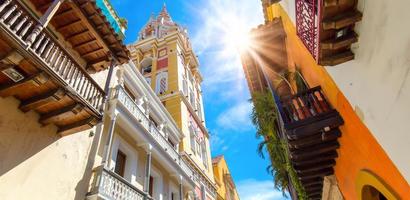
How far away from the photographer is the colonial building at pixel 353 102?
283cm

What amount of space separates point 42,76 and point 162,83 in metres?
17.1

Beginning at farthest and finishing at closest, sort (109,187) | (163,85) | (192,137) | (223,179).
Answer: (223,179), (163,85), (192,137), (109,187)

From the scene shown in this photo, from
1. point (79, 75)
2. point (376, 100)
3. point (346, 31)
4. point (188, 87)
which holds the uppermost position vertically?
point (188, 87)

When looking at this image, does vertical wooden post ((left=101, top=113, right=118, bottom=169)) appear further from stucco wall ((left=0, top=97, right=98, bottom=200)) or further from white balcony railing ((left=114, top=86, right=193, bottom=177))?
white balcony railing ((left=114, top=86, right=193, bottom=177))

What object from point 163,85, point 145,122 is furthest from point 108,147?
point 163,85

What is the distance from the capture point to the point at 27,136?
636 centimetres

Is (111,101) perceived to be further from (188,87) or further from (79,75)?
(188,87)

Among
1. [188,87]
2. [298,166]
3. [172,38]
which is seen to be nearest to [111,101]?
[298,166]

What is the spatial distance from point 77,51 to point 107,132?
3.06 m

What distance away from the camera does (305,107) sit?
5969 mm

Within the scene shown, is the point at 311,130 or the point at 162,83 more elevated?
the point at 162,83

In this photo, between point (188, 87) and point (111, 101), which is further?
point (188, 87)

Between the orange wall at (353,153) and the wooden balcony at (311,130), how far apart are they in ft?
0.62

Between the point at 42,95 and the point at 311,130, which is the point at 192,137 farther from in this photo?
the point at 311,130
